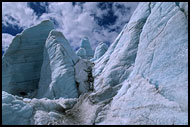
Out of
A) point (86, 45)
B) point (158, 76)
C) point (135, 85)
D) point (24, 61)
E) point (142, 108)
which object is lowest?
point (142, 108)

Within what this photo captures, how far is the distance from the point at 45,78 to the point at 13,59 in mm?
7727

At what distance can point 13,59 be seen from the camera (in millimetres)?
25422

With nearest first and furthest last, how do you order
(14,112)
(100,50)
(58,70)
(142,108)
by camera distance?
(142,108) → (14,112) → (58,70) → (100,50)

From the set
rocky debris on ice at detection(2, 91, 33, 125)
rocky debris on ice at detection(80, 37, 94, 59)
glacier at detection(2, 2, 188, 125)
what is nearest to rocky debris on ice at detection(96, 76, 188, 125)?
glacier at detection(2, 2, 188, 125)

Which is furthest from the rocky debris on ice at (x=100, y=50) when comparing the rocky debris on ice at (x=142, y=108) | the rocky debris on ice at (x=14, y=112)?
the rocky debris on ice at (x=14, y=112)

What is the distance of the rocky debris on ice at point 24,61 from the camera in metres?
24.0

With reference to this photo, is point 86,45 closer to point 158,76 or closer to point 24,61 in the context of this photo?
point 24,61

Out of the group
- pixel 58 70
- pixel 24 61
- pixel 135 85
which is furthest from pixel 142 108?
pixel 24 61

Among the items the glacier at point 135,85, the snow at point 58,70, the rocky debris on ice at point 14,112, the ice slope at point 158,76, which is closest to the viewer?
the ice slope at point 158,76

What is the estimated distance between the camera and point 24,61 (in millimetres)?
25250

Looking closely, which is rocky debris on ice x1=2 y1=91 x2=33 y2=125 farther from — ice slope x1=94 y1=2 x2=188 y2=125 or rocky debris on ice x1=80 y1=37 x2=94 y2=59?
rocky debris on ice x1=80 y1=37 x2=94 y2=59

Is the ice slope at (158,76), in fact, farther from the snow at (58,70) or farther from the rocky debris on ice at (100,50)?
the rocky debris on ice at (100,50)

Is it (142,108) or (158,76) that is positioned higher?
(158,76)

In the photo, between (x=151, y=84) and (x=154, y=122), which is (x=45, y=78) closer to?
(x=151, y=84)
